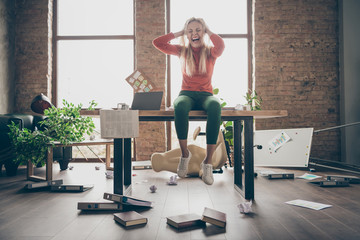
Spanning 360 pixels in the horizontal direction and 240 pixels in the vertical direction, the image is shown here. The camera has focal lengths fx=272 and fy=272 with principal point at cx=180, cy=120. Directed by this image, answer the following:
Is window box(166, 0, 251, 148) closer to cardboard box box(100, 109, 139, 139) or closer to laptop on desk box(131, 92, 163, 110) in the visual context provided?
laptop on desk box(131, 92, 163, 110)

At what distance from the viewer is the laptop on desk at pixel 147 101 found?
2.15 metres

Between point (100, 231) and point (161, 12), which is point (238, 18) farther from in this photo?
point (100, 231)

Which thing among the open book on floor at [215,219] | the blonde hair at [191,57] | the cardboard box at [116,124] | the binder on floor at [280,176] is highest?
the blonde hair at [191,57]

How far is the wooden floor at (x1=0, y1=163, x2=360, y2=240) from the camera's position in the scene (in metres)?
1.36

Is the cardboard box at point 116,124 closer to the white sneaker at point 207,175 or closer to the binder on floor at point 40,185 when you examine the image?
the white sneaker at point 207,175

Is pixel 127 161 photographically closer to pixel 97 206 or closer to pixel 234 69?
pixel 97 206

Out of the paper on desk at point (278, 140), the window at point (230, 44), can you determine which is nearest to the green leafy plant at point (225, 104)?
the window at point (230, 44)

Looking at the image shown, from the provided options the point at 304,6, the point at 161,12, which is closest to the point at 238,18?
the point at 304,6

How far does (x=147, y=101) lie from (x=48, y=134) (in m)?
1.22

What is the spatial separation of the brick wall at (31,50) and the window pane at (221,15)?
91.0 inches

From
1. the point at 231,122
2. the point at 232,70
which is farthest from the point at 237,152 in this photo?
the point at 232,70

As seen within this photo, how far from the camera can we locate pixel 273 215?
1676mm

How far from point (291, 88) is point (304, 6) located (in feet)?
4.72

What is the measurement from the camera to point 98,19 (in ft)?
16.6
